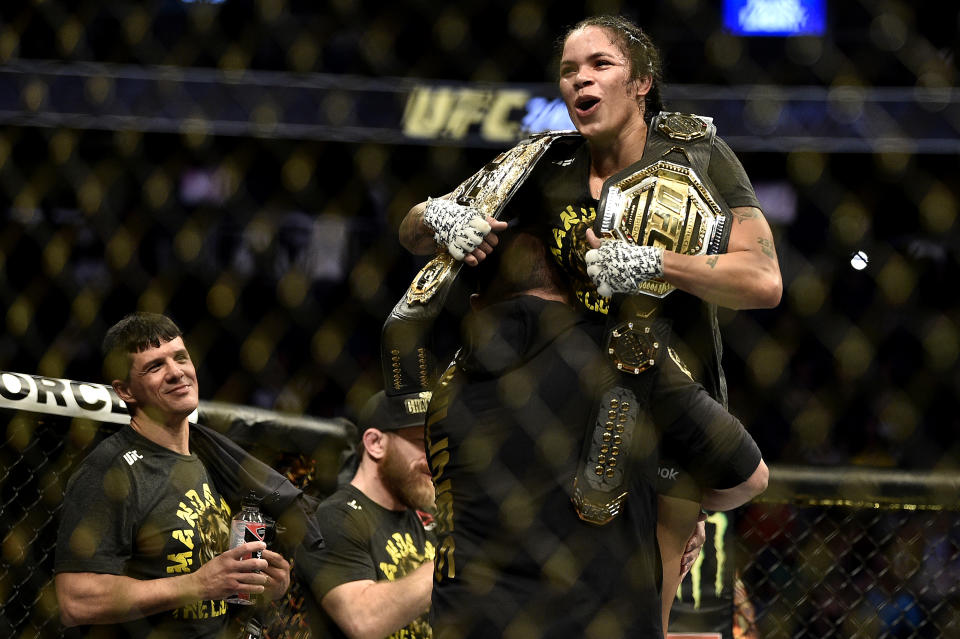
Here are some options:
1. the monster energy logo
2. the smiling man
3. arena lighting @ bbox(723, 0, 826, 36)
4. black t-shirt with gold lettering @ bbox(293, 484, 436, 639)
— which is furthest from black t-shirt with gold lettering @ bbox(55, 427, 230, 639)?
arena lighting @ bbox(723, 0, 826, 36)

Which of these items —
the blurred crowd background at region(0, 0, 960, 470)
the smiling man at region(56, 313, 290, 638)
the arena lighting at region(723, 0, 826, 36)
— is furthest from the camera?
the arena lighting at region(723, 0, 826, 36)

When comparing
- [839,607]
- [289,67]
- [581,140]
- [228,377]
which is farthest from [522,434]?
[289,67]

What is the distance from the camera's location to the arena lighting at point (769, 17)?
4.72 m

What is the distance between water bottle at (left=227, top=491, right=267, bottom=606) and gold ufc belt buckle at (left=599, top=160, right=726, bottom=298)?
2.97 feet

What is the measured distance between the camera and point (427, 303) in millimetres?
1451

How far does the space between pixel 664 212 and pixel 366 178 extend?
362 cm

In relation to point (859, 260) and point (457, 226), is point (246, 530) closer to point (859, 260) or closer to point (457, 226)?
point (457, 226)

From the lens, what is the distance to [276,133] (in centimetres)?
455

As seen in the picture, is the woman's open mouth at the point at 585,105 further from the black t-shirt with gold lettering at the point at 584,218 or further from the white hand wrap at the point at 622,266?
the white hand wrap at the point at 622,266

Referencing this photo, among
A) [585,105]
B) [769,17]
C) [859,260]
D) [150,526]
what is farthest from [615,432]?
[769,17]

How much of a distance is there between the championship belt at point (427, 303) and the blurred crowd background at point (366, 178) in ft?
8.11

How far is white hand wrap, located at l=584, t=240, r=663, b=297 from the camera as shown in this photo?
1338 mm

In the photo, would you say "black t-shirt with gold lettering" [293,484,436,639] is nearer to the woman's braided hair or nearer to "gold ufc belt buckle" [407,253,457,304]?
"gold ufc belt buckle" [407,253,457,304]

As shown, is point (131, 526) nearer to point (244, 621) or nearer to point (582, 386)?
point (244, 621)
